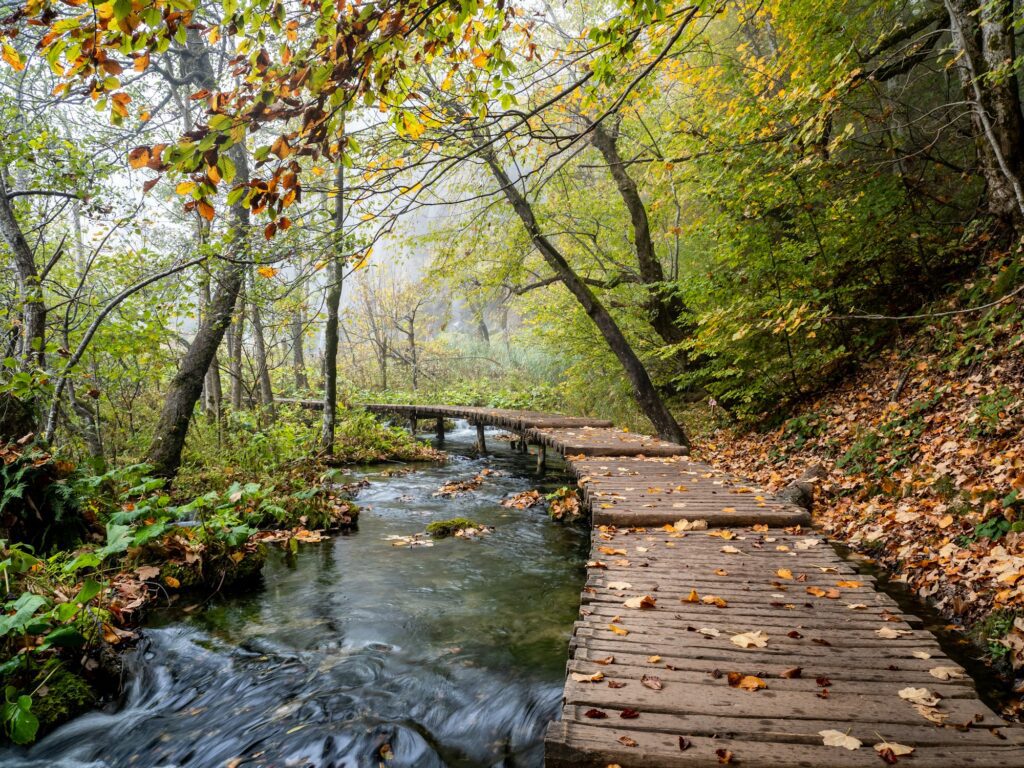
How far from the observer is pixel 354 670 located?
3717 millimetres

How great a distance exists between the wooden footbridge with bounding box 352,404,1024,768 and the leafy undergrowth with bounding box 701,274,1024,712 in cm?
115

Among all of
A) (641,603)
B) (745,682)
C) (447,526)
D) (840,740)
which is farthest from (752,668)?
(447,526)

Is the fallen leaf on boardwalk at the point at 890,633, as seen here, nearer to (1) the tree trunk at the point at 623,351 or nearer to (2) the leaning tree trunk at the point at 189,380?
(1) the tree trunk at the point at 623,351

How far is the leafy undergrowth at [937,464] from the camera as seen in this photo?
3883mm

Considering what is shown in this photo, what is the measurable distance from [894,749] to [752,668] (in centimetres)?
58

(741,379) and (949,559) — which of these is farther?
(741,379)

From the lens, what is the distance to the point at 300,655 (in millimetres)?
3887

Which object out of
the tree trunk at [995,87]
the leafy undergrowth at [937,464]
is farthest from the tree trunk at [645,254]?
the tree trunk at [995,87]

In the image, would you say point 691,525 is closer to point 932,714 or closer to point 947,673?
point 947,673

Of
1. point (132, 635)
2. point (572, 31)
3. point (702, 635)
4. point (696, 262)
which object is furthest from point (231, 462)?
point (572, 31)

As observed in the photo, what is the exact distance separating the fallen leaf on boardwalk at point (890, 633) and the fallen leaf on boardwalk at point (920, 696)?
47cm

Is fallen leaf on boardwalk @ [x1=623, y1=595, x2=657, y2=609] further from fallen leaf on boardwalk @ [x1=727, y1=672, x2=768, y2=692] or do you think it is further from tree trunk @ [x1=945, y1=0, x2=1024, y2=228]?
tree trunk @ [x1=945, y1=0, x2=1024, y2=228]

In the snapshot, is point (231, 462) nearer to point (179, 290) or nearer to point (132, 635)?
point (179, 290)

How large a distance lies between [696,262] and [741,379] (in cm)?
380
